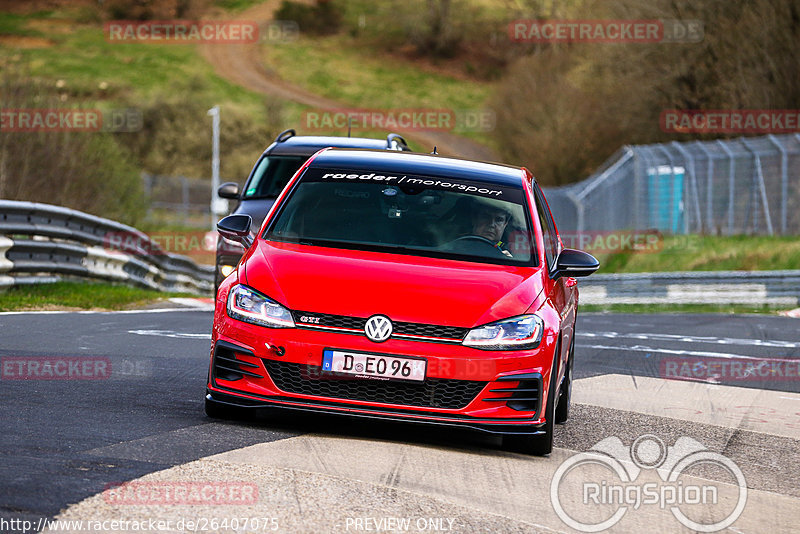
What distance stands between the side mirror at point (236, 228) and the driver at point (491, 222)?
1.39 meters

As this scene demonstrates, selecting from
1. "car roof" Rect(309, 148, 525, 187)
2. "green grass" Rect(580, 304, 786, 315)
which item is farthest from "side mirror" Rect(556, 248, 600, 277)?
"green grass" Rect(580, 304, 786, 315)

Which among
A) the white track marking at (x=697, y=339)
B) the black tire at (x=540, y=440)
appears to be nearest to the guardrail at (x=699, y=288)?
the white track marking at (x=697, y=339)

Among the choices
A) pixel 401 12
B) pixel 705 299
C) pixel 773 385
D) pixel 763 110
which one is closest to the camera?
pixel 773 385

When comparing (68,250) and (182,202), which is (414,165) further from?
(182,202)

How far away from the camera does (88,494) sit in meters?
5.05

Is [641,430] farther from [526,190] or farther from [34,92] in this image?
[34,92]

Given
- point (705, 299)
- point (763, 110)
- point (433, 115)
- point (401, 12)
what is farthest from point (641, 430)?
point (401, 12)

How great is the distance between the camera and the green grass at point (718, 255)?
27.0 metres

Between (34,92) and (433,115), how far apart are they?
2863 inches

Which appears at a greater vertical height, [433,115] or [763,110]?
[763,110]

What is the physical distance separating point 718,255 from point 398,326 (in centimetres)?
2319

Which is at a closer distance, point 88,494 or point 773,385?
point 88,494

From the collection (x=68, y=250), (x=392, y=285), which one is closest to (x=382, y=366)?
(x=392, y=285)

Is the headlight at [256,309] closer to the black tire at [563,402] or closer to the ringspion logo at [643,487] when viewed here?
the ringspion logo at [643,487]
